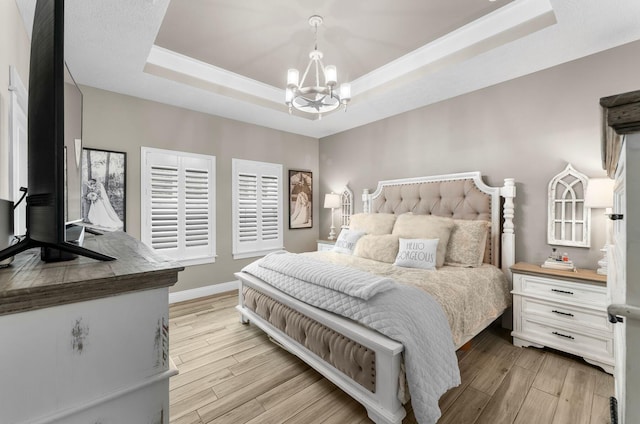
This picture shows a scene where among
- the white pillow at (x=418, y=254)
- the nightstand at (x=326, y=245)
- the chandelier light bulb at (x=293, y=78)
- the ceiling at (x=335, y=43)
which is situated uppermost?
the ceiling at (x=335, y=43)

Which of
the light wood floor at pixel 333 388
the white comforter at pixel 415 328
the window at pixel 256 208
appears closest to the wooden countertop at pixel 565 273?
the light wood floor at pixel 333 388

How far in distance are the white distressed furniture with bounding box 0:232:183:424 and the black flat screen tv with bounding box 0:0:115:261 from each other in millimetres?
75

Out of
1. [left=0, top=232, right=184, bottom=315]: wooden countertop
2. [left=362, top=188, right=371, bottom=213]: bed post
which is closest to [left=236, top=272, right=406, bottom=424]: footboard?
[left=0, top=232, right=184, bottom=315]: wooden countertop

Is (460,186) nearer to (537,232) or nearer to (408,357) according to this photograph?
(537,232)

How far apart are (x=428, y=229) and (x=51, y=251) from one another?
2.84 metres

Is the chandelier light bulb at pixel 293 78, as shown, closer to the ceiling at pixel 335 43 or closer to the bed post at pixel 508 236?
the ceiling at pixel 335 43

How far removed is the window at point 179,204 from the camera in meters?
3.39

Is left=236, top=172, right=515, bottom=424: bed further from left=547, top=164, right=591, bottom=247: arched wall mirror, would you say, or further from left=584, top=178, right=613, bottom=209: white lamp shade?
left=584, top=178, right=613, bottom=209: white lamp shade

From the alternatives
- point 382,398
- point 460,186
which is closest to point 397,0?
point 460,186

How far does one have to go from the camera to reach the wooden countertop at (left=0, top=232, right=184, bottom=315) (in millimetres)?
538

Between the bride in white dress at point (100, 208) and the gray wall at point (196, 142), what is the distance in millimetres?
165

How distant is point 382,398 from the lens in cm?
154

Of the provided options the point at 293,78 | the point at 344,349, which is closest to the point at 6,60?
the point at 293,78

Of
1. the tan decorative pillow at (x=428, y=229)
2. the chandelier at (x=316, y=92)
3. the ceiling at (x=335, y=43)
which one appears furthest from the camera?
the tan decorative pillow at (x=428, y=229)
